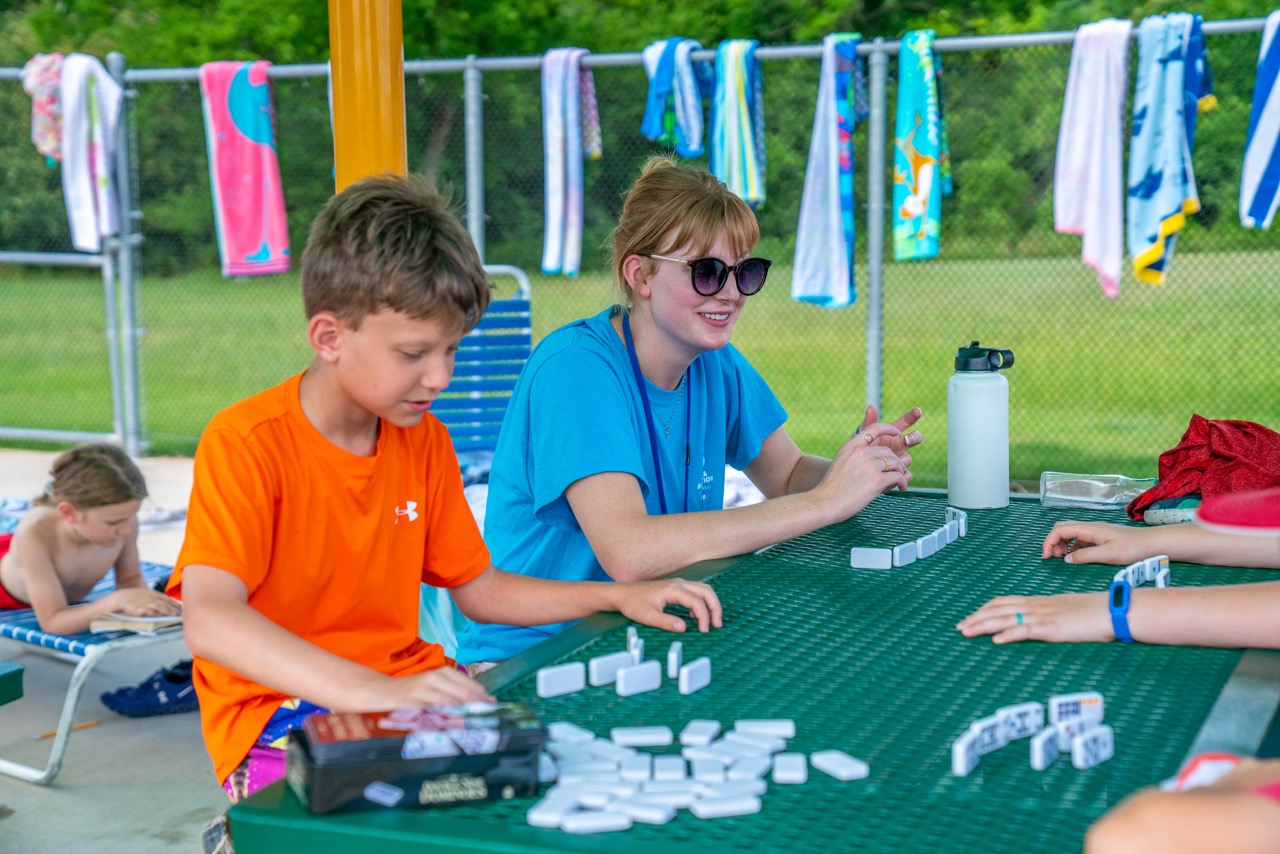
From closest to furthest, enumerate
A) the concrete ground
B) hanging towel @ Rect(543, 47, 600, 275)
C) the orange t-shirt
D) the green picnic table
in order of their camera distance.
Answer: the orange t-shirt → the green picnic table → the concrete ground → hanging towel @ Rect(543, 47, 600, 275)

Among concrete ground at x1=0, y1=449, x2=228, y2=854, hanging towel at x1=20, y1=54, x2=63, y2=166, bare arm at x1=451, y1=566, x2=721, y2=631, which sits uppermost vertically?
hanging towel at x1=20, y1=54, x2=63, y2=166

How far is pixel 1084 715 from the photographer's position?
61.9 inches

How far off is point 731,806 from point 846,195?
5700mm

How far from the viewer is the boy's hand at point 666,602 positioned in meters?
2.07

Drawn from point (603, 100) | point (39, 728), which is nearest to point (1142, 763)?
point (39, 728)

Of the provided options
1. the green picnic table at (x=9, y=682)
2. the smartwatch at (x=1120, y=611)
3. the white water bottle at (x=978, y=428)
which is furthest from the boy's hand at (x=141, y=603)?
the smartwatch at (x=1120, y=611)

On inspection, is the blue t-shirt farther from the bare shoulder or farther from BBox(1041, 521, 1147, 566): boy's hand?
the bare shoulder

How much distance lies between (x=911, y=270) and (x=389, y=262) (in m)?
8.23

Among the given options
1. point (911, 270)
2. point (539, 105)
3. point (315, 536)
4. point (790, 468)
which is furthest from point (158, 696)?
point (539, 105)

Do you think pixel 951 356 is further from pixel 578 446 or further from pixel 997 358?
pixel 578 446

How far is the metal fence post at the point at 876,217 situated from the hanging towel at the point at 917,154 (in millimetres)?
105

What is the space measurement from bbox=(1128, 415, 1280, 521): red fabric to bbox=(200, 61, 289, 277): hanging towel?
19.3 ft

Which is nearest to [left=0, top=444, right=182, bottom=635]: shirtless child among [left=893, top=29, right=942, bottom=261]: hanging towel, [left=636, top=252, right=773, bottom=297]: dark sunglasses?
[left=636, top=252, right=773, bottom=297]: dark sunglasses

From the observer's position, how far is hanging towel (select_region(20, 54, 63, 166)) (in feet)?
26.7
